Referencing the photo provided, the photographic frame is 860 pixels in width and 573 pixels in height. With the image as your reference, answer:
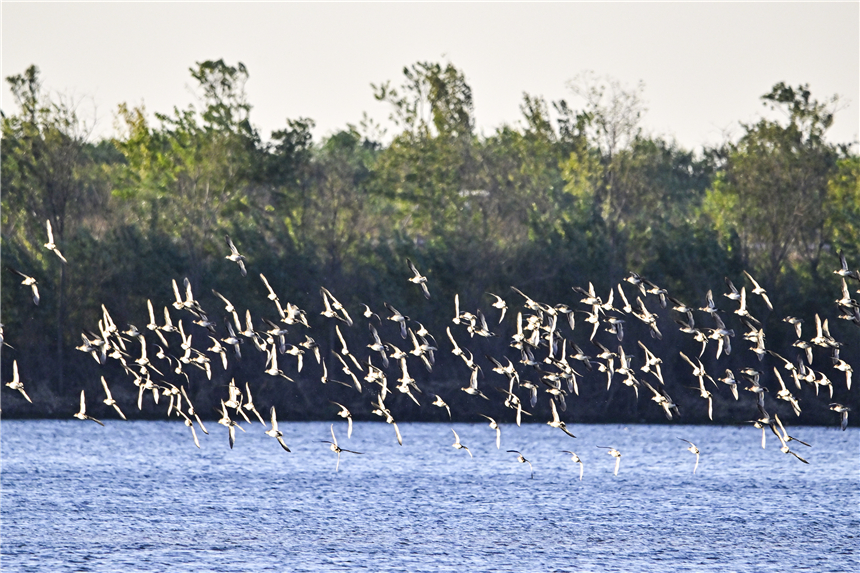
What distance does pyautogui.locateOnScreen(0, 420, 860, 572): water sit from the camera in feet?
109

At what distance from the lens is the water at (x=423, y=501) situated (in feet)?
109

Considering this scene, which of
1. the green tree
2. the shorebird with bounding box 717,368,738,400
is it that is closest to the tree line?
the green tree

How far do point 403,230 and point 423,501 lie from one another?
27.1 metres

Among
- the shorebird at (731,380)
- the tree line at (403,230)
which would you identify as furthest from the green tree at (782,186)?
the shorebird at (731,380)

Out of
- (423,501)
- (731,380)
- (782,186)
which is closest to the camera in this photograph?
(731,380)

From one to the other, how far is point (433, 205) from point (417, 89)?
5.85 meters

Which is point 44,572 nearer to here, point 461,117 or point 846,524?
point 846,524

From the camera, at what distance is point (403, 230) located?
67.1 meters

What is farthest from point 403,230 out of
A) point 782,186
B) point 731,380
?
point 731,380

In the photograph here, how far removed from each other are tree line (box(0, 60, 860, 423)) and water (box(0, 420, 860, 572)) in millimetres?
2534

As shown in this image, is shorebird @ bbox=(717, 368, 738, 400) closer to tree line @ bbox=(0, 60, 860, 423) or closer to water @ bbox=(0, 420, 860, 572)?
water @ bbox=(0, 420, 860, 572)

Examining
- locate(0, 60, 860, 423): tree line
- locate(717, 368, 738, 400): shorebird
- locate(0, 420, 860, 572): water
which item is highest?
locate(0, 60, 860, 423): tree line

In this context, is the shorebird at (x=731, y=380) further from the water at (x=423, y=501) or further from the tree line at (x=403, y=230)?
the tree line at (x=403, y=230)

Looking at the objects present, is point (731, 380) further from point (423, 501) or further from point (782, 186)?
point (782, 186)
